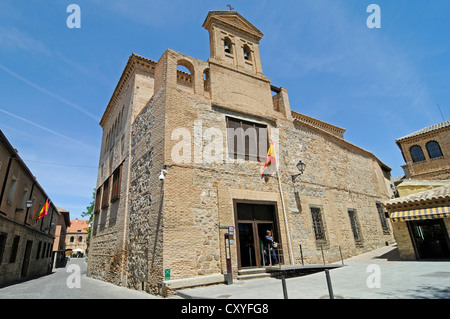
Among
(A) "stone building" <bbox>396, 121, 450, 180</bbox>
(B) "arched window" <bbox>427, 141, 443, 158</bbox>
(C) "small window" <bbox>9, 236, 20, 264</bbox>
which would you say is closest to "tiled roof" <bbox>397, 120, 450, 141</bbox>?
(A) "stone building" <bbox>396, 121, 450, 180</bbox>

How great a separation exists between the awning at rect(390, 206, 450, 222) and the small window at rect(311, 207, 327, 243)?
311 cm

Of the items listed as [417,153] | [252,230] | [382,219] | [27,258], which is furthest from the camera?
[417,153]

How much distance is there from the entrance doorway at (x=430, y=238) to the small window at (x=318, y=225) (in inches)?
148

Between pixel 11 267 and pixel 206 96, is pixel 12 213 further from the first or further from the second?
pixel 206 96

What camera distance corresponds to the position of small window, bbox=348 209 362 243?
1406cm

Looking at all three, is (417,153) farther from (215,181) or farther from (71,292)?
(71,292)

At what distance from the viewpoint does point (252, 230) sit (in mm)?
9852

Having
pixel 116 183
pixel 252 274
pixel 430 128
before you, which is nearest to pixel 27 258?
pixel 116 183

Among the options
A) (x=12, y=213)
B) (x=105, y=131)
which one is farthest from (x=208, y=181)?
(x=105, y=131)

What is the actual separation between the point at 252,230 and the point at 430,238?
8.06 m

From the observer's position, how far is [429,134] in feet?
78.0

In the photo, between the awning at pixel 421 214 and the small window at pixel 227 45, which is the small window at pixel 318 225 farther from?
the small window at pixel 227 45

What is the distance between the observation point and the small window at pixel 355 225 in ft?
46.1

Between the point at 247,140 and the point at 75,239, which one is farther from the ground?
the point at 247,140
